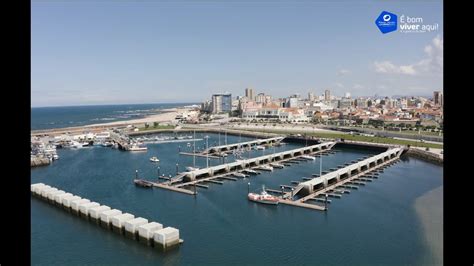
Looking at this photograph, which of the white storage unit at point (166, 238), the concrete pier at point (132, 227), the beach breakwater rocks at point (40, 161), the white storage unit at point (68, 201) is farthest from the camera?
the beach breakwater rocks at point (40, 161)

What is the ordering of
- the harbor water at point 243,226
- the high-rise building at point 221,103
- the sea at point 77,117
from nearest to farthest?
1. the harbor water at point 243,226
2. the sea at point 77,117
3. the high-rise building at point 221,103

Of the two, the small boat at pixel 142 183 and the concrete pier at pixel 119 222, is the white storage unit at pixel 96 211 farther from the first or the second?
the small boat at pixel 142 183

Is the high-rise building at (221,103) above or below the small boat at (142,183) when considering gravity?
above

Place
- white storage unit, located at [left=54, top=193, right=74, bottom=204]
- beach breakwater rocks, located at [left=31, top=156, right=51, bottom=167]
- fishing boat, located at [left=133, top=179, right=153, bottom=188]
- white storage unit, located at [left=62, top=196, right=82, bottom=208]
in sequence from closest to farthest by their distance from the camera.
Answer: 1. white storage unit, located at [left=62, top=196, right=82, bottom=208]
2. white storage unit, located at [left=54, top=193, right=74, bottom=204]
3. fishing boat, located at [left=133, top=179, right=153, bottom=188]
4. beach breakwater rocks, located at [left=31, top=156, right=51, bottom=167]

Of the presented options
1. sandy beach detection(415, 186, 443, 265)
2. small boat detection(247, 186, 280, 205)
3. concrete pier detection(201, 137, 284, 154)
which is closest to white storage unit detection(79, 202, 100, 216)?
small boat detection(247, 186, 280, 205)

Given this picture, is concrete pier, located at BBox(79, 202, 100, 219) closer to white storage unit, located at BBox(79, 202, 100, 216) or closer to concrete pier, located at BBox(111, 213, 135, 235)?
white storage unit, located at BBox(79, 202, 100, 216)

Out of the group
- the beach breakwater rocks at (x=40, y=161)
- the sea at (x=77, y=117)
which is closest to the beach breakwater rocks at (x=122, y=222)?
the beach breakwater rocks at (x=40, y=161)

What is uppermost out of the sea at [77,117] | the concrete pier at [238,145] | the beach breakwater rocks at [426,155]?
the sea at [77,117]
